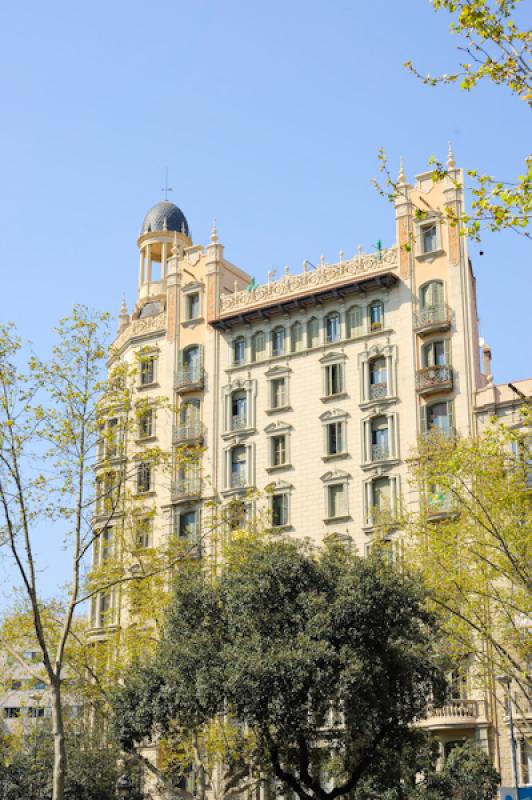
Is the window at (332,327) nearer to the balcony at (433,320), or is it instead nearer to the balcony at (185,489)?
the balcony at (433,320)

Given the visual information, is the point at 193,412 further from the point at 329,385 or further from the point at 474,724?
the point at 474,724

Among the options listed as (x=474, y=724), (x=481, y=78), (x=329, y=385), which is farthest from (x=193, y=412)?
(x=481, y=78)

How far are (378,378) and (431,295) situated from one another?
167 inches

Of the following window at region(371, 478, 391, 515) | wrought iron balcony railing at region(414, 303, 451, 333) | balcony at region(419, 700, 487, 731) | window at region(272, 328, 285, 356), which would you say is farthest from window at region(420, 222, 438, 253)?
balcony at region(419, 700, 487, 731)

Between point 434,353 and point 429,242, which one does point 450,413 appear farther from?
point 429,242

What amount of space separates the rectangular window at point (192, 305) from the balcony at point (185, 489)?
8.91 metres

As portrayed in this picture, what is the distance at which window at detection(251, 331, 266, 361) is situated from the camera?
175 ft

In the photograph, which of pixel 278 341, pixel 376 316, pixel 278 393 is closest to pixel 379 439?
pixel 376 316

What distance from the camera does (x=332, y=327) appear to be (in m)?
51.5

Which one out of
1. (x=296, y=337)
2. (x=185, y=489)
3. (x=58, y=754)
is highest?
(x=296, y=337)

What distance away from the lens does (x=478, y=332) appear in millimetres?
47969

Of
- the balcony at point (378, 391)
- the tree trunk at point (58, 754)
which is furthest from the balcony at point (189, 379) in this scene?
the tree trunk at point (58, 754)

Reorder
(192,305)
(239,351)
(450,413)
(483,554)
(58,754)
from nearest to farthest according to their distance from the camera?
(58,754) → (483,554) → (450,413) → (239,351) → (192,305)

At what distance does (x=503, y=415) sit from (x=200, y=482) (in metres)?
15.1
